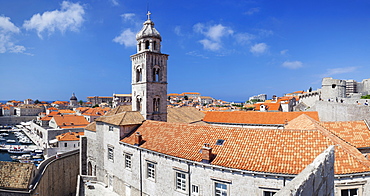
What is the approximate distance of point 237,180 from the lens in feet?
36.3

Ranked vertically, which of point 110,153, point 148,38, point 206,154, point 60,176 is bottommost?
point 60,176

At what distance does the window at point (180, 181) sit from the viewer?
1343 centimetres

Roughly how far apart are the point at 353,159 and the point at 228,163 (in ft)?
19.3

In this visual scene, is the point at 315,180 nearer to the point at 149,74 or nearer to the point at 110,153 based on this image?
the point at 110,153

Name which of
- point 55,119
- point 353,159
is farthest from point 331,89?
point 55,119

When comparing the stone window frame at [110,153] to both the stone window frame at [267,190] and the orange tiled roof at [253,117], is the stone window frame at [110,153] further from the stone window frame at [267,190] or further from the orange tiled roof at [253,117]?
the orange tiled roof at [253,117]

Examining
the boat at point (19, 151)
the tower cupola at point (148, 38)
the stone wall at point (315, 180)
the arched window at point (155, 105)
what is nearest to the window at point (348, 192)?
the stone wall at point (315, 180)

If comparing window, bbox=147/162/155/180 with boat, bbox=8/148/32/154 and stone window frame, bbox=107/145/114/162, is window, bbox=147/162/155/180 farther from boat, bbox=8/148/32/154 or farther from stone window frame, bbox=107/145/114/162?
boat, bbox=8/148/32/154

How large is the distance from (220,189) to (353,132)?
10.9 meters

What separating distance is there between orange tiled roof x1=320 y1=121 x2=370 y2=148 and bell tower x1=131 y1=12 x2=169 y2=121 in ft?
51.4

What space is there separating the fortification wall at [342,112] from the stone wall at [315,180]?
16.5 meters

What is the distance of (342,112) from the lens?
20.9 metres

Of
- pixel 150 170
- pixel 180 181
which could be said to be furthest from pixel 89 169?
pixel 180 181

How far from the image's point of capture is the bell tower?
74.9 feet
